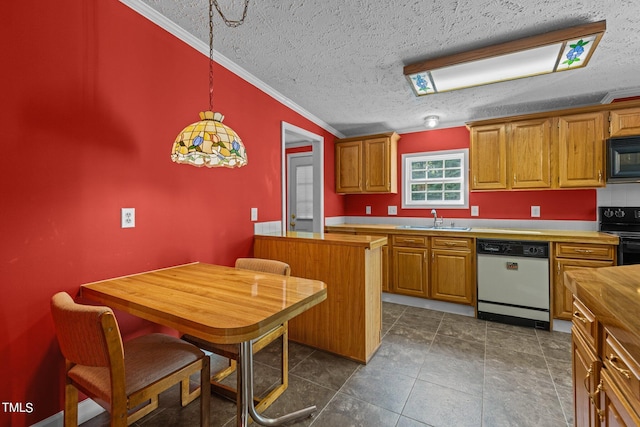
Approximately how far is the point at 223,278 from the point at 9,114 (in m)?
1.29

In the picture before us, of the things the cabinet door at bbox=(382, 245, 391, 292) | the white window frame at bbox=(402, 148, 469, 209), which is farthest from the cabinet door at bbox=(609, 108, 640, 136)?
the cabinet door at bbox=(382, 245, 391, 292)

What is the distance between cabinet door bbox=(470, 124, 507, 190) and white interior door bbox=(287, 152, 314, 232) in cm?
236

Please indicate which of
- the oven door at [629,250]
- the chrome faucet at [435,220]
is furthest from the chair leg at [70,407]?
the oven door at [629,250]

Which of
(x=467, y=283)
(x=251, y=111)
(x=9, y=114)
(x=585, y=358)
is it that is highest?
(x=251, y=111)

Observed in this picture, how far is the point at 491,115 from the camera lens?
353cm

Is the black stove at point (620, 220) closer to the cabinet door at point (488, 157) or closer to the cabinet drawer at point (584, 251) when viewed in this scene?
the cabinet drawer at point (584, 251)

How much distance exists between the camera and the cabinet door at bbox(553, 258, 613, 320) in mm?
2709

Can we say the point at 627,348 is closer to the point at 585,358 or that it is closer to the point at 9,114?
the point at 585,358

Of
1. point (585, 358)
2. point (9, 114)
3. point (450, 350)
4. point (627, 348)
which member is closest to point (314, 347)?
point (450, 350)

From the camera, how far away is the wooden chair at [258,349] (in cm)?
160

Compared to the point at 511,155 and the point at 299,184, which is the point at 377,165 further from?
the point at 511,155

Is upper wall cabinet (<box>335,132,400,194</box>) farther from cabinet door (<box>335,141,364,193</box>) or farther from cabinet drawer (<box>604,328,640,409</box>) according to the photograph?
cabinet drawer (<box>604,328,640,409</box>)

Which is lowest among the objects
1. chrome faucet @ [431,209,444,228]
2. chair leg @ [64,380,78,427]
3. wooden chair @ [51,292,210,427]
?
chair leg @ [64,380,78,427]

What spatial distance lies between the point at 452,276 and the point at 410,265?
47 cm
